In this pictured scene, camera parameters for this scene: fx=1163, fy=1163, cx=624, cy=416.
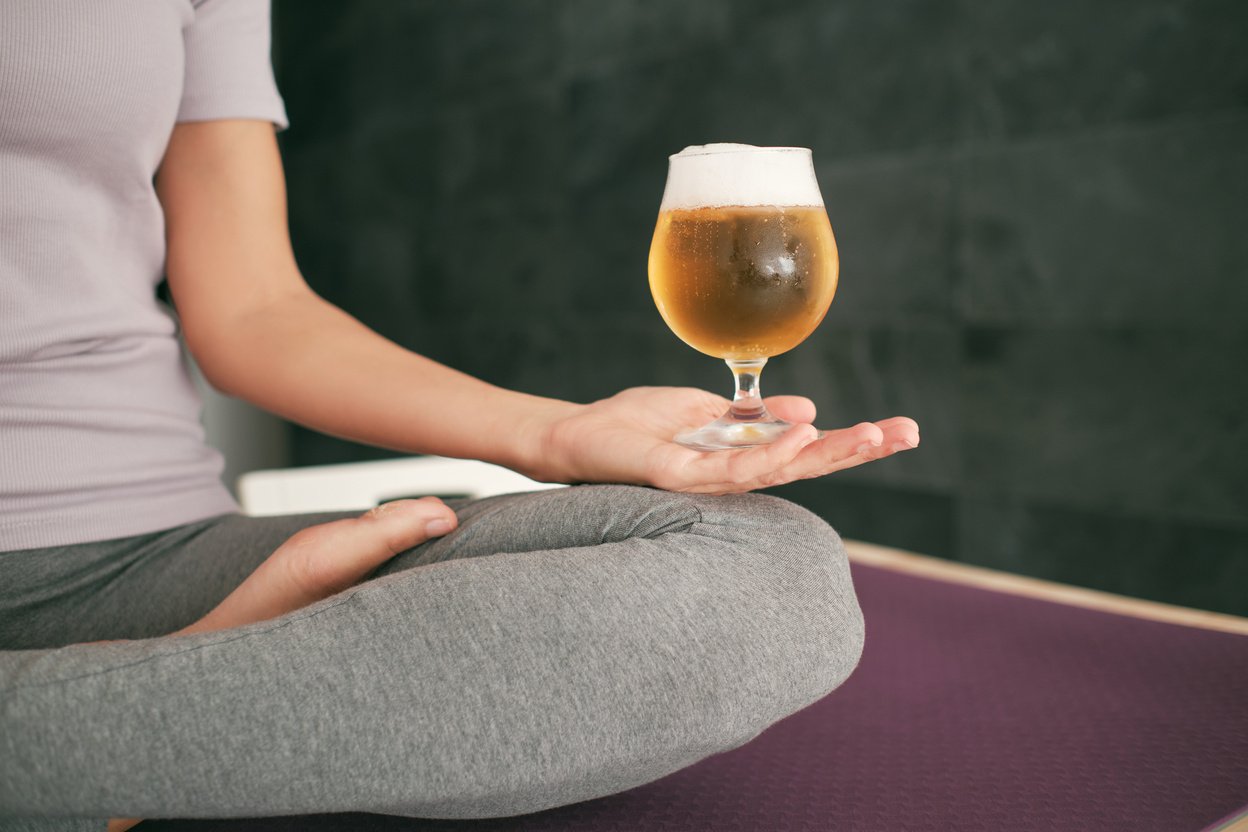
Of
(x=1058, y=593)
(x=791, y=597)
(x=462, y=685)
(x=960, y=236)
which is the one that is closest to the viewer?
(x=462, y=685)

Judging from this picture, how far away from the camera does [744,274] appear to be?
3.26 ft

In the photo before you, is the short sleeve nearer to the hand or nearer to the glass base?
the hand

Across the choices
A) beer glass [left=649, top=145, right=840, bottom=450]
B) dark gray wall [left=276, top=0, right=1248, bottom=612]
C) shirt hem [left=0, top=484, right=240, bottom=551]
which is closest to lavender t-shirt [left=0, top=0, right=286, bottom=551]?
shirt hem [left=0, top=484, right=240, bottom=551]

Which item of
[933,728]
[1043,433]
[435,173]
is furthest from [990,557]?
[435,173]

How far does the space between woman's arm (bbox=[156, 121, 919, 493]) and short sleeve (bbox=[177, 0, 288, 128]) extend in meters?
0.02

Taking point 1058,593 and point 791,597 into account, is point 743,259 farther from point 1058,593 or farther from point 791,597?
point 1058,593

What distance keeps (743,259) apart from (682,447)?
0.55 ft

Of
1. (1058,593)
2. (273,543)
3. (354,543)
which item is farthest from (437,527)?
(1058,593)

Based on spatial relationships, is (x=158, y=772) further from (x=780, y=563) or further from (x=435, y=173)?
(x=435, y=173)

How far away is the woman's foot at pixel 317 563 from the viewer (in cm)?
98

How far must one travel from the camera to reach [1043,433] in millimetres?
2639

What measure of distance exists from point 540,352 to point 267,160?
2626 millimetres

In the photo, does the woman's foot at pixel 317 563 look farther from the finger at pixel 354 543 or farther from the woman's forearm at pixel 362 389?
the woman's forearm at pixel 362 389

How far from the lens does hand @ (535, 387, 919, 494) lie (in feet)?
2.89
